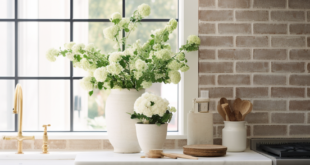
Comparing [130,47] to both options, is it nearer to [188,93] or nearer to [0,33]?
[188,93]

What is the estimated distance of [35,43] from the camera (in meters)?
2.36

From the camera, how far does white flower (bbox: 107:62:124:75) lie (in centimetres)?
177

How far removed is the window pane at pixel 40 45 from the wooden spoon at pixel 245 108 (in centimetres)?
123

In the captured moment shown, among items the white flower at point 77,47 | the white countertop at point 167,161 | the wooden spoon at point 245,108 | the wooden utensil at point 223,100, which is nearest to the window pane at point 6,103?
the white flower at point 77,47

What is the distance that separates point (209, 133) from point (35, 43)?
54.3 inches

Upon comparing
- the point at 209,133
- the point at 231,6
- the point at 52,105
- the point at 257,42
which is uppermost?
the point at 231,6

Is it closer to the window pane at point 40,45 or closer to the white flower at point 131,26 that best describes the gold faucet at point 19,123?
the window pane at point 40,45

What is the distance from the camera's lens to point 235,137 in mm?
1960

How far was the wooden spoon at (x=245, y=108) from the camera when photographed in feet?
6.63

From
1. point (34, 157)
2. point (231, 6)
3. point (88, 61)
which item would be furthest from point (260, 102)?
point (34, 157)

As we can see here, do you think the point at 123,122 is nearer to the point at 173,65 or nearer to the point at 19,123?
the point at 173,65

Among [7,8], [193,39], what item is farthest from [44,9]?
[193,39]

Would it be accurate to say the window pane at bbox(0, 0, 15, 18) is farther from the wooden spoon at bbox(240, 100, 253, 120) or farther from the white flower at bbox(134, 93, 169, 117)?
the wooden spoon at bbox(240, 100, 253, 120)

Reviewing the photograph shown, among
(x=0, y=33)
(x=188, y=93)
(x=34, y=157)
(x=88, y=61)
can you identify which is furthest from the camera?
(x=0, y=33)
